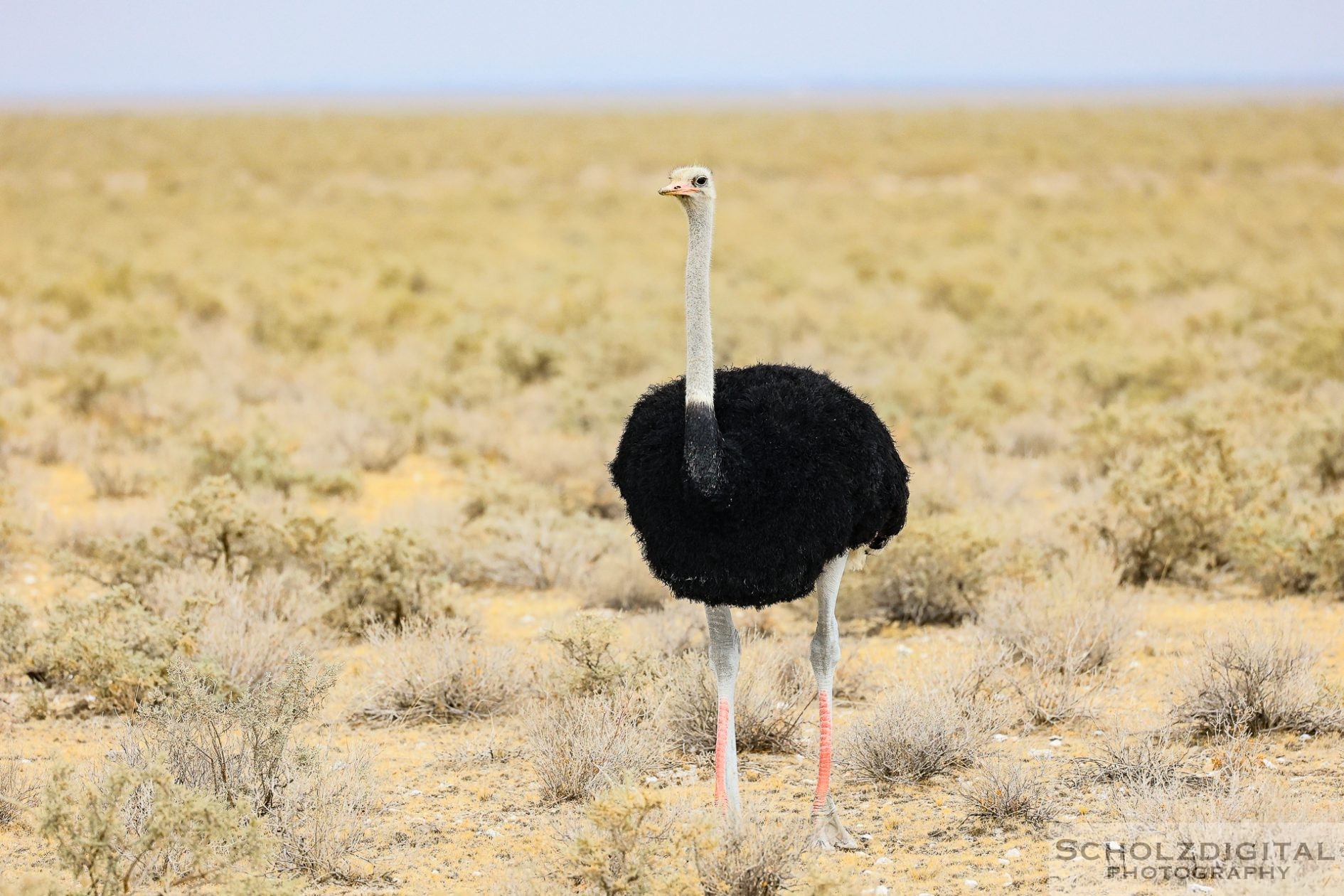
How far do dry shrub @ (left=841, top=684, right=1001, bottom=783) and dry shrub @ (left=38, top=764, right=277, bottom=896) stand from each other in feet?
7.98

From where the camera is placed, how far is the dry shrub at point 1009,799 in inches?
188

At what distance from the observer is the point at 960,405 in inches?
454

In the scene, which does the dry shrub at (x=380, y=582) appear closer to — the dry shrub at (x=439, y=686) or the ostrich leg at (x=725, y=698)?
the dry shrub at (x=439, y=686)

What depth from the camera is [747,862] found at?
415 centimetres

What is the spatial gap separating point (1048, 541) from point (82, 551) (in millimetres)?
6224

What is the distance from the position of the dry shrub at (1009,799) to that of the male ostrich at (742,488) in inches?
22.8

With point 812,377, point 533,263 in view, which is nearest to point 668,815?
point 812,377

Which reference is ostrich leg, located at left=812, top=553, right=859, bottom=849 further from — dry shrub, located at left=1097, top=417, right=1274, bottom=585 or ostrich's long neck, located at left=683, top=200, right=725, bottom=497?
dry shrub, located at left=1097, top=417, right=1274, bottom=585

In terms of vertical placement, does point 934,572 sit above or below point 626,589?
above

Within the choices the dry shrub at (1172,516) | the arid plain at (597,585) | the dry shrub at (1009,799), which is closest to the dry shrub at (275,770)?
the arid plain at (597,585)

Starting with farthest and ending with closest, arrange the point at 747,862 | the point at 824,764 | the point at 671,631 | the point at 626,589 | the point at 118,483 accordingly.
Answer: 1. the point at 118,483
2. the point at 626,589
3. the point at 671,631
4. the point at 824,764
5. the point at 747,862

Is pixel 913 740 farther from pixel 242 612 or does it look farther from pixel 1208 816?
pixel 242 612

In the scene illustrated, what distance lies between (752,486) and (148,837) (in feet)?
7.11

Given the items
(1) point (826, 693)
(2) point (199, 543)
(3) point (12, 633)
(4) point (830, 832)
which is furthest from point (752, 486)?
(2) point (199, 543)
